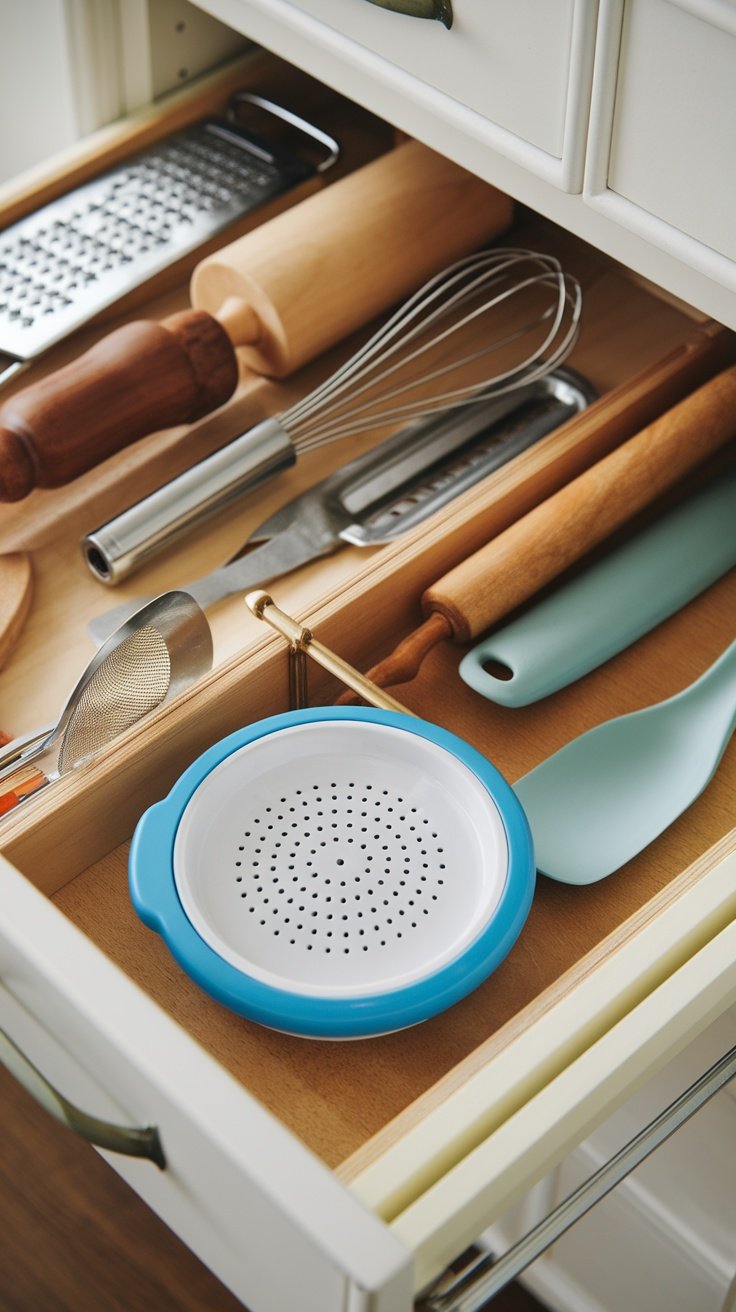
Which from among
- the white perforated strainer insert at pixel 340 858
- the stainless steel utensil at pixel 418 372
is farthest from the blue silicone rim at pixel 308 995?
the stainless steel utensil at pixel 418 372

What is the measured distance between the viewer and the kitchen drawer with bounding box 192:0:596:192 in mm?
635

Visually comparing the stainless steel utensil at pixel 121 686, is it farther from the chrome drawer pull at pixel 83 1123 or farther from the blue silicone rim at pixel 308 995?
the chrome drawer pull at pixel 83 1123

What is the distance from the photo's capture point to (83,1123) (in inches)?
18.8

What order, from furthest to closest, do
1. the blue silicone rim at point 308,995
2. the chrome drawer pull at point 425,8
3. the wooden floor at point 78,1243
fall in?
the wooden floor at point 78,1243 < the chrome drawer pull at point 425,8 < the blue silicone rim at point 308,995

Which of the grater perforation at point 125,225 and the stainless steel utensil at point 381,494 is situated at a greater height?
the grater perforation at point 125,225

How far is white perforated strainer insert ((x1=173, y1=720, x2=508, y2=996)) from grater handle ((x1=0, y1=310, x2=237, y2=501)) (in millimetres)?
248

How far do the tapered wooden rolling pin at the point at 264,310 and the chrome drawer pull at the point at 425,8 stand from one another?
0.20m

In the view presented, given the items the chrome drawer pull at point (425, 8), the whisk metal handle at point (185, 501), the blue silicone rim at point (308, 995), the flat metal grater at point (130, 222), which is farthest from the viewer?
the flat metal grater at point (130, 222)

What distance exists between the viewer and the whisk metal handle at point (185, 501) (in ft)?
2.55

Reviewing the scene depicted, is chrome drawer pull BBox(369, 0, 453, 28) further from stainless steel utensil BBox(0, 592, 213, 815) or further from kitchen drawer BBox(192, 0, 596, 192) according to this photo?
stainless steel utensil BBox(0, 592, 213, 815)

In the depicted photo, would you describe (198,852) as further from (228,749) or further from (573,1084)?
(573,1084)

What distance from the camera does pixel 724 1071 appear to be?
612 millimetres

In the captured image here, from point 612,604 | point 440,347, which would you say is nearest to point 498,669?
point 612,604

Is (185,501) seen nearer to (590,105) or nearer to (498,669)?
(498,669)
